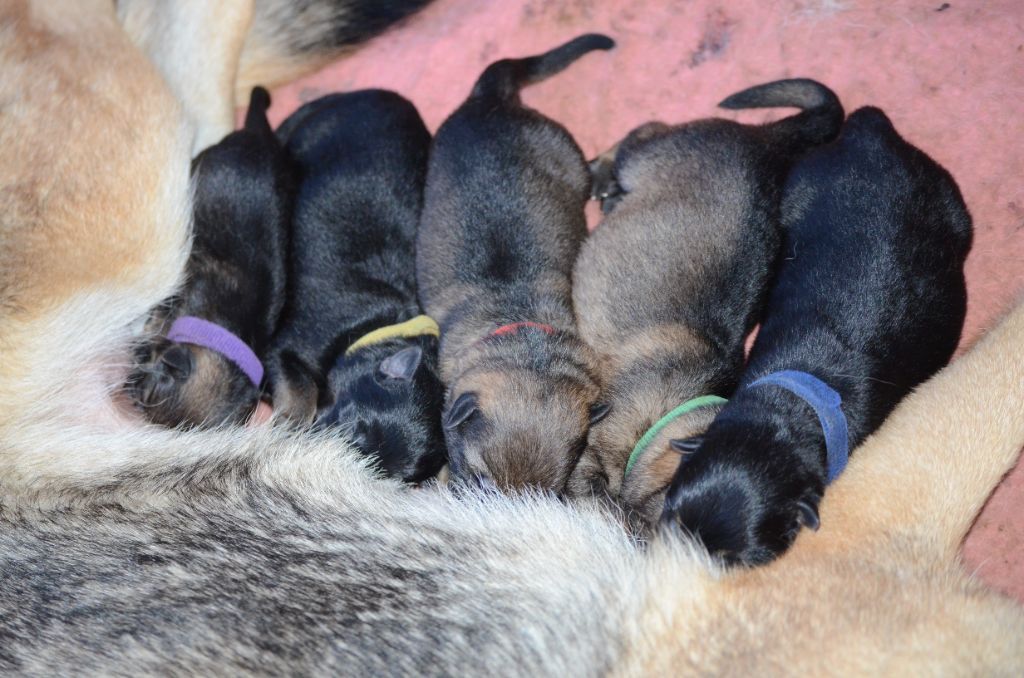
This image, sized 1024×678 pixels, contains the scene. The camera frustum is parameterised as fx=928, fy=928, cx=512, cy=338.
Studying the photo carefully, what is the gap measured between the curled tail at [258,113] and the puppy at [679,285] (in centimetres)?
141

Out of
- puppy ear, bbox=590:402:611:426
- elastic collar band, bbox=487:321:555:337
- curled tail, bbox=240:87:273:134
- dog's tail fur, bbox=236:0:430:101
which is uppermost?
dog's tail fur, bbox=236:0:430:101

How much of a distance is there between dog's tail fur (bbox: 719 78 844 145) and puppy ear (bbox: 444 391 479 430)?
1523 mm

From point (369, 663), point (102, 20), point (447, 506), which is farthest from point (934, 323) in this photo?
point (102, 20)

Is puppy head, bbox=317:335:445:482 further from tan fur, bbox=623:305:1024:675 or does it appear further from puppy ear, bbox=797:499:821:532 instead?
puppy ear, bbox=797:499:821:532

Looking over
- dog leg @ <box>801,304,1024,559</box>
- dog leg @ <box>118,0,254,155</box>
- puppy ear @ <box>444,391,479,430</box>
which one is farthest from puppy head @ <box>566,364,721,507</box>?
dog leg @ <box>118,0,254,155</box>

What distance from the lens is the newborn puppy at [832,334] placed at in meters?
2.60

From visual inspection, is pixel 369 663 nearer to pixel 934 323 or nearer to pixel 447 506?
pixel 447 506

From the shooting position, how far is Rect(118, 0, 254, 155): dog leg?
3607 millimetres

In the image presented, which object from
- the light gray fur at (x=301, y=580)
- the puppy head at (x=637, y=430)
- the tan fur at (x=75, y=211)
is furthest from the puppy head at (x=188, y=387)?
the puppy head at (x=637, y=430)

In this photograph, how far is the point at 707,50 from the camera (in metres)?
3.67

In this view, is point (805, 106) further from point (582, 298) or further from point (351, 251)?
point (351, 251)

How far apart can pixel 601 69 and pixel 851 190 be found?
121cm

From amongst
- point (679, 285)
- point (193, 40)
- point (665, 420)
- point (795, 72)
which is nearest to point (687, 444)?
point (665, 420)

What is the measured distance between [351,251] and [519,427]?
3.57 feet
